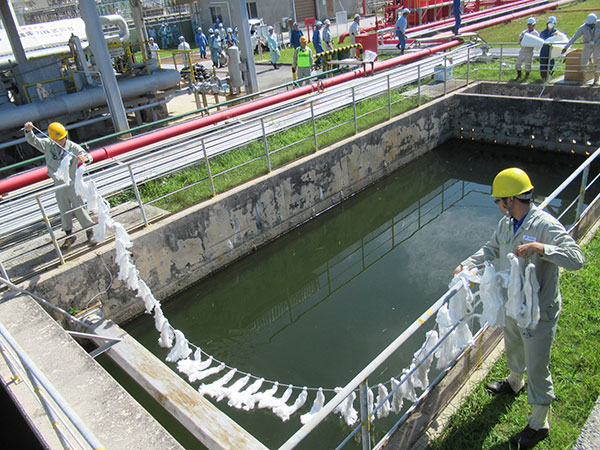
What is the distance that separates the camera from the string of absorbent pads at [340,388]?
3277 mm

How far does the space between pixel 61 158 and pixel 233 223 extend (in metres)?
2.88

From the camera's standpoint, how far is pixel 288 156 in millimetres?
9070

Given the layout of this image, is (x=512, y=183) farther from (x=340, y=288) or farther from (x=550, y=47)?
(x=550, y=47)

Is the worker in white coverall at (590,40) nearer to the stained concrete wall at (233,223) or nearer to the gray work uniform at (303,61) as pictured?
the stained concrete wall at (233,223)

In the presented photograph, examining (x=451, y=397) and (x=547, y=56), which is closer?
(x=451, y=397)

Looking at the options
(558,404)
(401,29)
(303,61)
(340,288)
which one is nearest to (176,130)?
(340,288)

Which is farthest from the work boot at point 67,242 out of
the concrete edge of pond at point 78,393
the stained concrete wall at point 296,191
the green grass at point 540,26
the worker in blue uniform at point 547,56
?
the green grass at point 540,26

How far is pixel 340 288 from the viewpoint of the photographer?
7.75 m

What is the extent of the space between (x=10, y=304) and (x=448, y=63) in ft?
38.7

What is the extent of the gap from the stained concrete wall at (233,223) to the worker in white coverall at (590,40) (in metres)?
3.90

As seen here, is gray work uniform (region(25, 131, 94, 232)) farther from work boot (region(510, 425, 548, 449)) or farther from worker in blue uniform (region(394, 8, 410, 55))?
worker in blue uniform (region(394, 8, 410, 55))

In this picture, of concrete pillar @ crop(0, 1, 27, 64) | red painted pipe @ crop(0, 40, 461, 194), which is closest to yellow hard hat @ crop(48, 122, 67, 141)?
red painted pipe @ crop(0, 40, 461, 194)

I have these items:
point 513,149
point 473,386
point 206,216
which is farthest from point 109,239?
point 513,149

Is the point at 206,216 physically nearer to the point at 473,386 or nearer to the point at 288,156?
the point at 288,156
